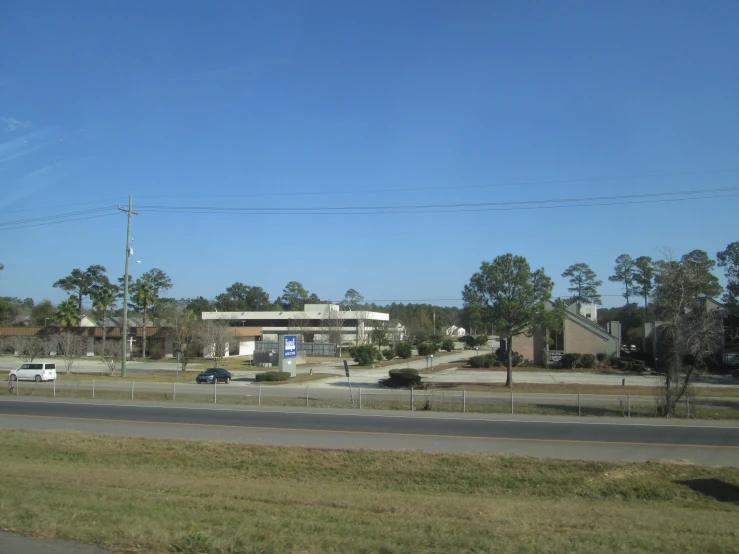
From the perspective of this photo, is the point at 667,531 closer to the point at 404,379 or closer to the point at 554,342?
the point at 404,379

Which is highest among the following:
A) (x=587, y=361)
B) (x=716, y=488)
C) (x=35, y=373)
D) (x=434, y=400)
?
(x=716, y=488)

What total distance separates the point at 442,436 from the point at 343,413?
25.7ft

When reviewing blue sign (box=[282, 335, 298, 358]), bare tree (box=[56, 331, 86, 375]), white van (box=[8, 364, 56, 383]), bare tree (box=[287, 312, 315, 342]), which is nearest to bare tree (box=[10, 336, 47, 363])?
bare tree (box=[56, 331, 86, 375])

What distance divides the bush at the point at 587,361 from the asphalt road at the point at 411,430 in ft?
109

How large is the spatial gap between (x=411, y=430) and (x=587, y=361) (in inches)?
1587

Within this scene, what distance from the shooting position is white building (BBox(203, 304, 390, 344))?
3809 inches

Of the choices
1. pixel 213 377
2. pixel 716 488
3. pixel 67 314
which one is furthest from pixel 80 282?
pixel 716 488

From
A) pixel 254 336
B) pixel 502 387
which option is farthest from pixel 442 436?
pixel 254 336

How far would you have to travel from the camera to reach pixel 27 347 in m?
65.4

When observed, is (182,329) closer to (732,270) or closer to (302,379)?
(302,379)

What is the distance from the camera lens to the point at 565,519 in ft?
28.4

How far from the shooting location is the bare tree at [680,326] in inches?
1002

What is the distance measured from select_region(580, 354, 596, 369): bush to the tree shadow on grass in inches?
1795

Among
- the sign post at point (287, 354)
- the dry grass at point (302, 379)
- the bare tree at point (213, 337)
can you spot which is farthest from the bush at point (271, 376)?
the bare tree at point (213, 337)
